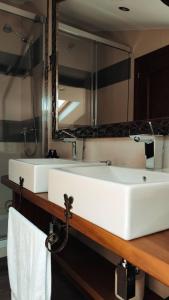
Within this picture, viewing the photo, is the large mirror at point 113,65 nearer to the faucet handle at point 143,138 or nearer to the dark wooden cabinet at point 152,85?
the dark wooden cabinet at point 152,85

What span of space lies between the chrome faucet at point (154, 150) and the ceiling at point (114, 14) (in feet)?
1.57

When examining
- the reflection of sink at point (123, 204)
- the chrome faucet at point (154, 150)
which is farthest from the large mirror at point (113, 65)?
the reflection of sink at point (123, 204)

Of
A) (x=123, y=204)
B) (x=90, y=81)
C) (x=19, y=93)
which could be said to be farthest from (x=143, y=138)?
(x=19, y=93)

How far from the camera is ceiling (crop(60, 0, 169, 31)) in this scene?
1072mm

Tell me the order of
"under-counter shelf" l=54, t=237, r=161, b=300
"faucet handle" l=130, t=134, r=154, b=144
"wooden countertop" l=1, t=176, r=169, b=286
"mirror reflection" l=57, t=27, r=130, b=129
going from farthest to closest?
"mirror reflection" l=57, t=27, r=130, b=129
"under-counter shelf" l=54, t=237, r=161, b=300
"faucet handle" l=130, t=134, r=154, b=144
"wooden countertop" l=1, t=176, r=169, b=286

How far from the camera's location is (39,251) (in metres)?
0.87

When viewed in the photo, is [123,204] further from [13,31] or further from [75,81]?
[13,31]

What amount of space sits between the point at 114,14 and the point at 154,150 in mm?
Result: 790

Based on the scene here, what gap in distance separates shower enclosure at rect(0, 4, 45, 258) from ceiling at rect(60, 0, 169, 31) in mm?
507

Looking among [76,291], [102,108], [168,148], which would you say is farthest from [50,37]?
[76,291]

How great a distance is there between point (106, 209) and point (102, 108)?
840 mm

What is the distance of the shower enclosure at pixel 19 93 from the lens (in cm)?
205

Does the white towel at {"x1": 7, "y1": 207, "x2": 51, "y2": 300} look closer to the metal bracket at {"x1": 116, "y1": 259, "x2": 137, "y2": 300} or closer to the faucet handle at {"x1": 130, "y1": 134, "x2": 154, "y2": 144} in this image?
the metal bracket at {"x1": 116, "y1": 259, "x2": 137, "y2": 300}

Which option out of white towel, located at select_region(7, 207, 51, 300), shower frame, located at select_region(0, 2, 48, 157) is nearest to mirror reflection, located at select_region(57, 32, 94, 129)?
shower frame, located at select_region(0, 2, 48, 157)
